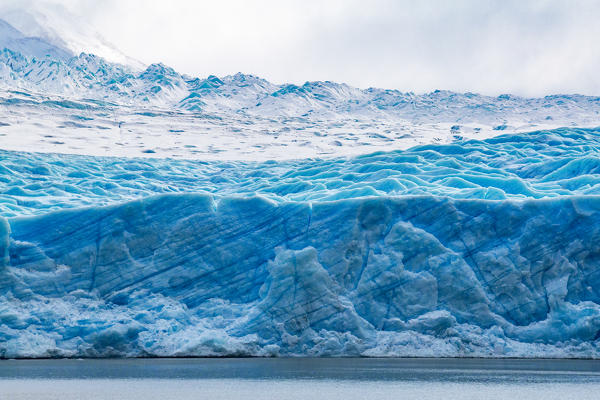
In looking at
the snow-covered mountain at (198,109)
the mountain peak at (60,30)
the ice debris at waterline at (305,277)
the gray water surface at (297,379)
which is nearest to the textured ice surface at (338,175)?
the ice debris at waterline at (305,277)

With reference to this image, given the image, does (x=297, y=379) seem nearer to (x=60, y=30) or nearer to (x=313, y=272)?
(x=313, y=272)

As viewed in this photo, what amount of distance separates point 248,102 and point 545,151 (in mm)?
35968

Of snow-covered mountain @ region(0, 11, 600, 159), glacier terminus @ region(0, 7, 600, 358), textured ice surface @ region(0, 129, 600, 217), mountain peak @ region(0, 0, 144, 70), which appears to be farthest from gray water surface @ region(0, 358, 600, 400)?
mountain peak @ region(0, 0, 144, 70)

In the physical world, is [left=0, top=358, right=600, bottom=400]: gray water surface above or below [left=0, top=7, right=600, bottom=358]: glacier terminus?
below

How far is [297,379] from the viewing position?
18234 millimetres

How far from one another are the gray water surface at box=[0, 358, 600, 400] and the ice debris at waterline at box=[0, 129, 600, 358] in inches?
26.7

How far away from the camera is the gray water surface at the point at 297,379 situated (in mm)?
16031

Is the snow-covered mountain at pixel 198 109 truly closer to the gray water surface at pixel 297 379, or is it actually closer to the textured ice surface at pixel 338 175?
the textured ice surface at pixel 338 175

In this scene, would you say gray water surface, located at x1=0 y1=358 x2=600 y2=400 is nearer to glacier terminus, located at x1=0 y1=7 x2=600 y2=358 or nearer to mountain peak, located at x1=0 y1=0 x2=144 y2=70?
glacier terminus, located at x1=0 y1=7 x2=600 y2=358

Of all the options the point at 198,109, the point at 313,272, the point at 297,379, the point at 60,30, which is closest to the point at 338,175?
the point at 313,272

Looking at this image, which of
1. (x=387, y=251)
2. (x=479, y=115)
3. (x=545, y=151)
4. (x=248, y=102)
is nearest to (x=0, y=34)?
(x=248, y=102)

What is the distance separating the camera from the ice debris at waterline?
23.7 metres

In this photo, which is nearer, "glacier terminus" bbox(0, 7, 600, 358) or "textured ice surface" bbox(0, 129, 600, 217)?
"glacier terminus" bbox(0, 7, 600, 358)

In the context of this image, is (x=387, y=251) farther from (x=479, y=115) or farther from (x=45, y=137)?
(x=479, y=115)
